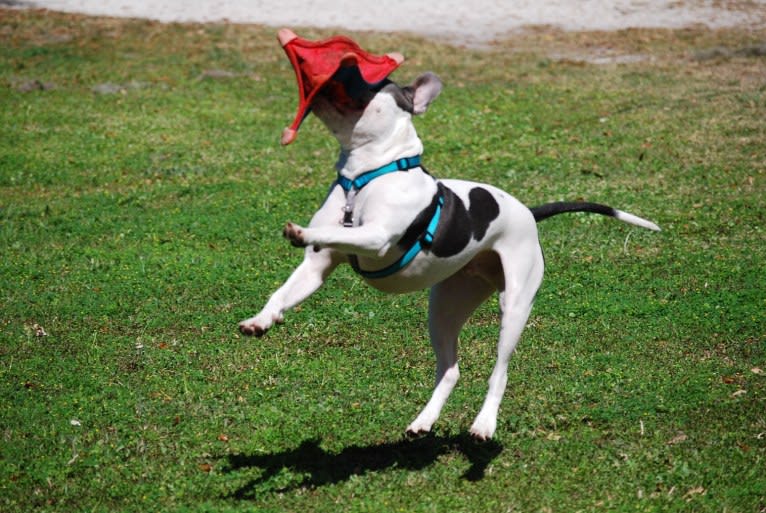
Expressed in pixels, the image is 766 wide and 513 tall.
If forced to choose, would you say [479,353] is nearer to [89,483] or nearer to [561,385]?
[561,385]

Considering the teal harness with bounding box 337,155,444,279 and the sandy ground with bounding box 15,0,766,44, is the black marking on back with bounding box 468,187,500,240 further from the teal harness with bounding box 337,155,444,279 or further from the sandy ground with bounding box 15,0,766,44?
the sandy ground with bounding box 15,0,766,44

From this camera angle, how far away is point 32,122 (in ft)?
46.3

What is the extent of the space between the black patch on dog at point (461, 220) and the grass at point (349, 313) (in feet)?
4.28

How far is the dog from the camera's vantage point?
16.9 ft

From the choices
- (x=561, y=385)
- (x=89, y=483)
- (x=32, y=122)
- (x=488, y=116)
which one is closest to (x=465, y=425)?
(x=561, y=385)

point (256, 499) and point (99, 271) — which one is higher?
point (256, 499)

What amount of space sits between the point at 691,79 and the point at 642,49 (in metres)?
2.00

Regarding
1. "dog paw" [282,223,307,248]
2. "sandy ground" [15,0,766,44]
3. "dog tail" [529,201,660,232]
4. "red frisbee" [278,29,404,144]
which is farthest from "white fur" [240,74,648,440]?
"sandy ground" [15,0,766,44]

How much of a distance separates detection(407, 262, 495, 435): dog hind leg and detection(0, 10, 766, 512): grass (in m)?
0.48

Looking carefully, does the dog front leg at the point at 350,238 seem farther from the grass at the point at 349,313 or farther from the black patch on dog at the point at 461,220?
the grass at the point at 349,313

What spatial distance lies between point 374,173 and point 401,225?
29cm

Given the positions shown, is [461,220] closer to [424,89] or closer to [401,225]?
[401,225]

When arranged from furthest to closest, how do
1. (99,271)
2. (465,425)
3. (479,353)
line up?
1. (99,271)
2. (479,353)
3. (465,425)

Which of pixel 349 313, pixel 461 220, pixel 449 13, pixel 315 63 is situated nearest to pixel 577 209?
pixel 461 220
